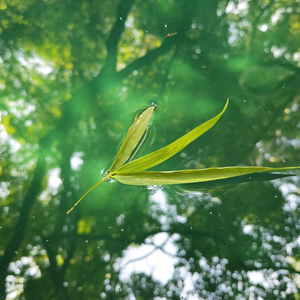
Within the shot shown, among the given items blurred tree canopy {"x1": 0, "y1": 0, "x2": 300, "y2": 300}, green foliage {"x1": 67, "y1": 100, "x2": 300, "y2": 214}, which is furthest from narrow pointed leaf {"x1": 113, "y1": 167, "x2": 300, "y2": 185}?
blurred tree canopy {"x1": 0, "y1": 0, "x2": 300, "y2": 300}

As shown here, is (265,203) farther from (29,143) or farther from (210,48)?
(29,143)

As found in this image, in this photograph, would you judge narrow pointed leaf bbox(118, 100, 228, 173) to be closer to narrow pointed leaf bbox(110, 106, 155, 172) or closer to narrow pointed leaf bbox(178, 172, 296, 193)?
narrow pointed leaf bbox(110, 106, 155, 172)

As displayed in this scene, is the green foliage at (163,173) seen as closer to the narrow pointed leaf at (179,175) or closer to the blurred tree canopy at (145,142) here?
the narrow pointed leaf at (179,175)

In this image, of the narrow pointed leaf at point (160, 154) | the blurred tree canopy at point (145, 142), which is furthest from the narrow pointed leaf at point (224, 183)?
the narrow pointed leaf at point (160, 154)

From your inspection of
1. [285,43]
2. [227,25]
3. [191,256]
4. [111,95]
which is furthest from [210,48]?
[191,256]

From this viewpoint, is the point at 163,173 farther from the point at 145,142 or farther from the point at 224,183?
the point at 224,183

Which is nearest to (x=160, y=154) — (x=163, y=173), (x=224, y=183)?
(x=163, y=173)
